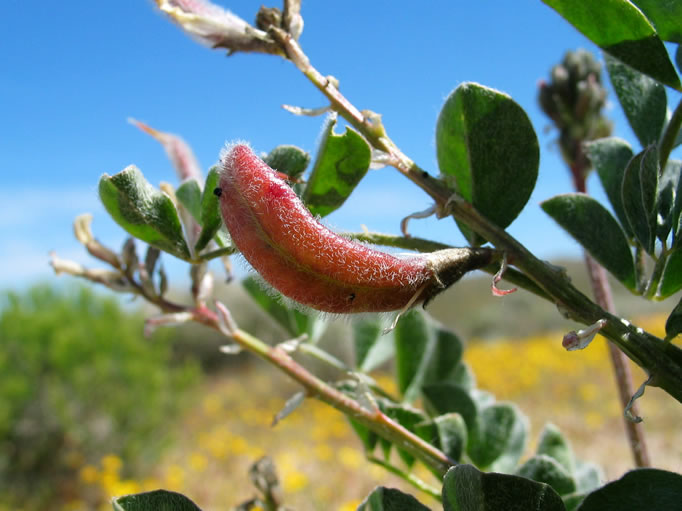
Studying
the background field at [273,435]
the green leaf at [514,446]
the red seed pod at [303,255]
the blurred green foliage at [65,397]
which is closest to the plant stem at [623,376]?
the green leaf at [514,446]

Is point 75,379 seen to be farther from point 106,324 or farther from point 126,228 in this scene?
point 126,228

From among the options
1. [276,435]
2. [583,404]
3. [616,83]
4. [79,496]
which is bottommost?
[79,496]

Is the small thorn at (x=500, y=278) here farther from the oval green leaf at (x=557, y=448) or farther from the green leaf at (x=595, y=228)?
the oval green leaf at (x=557, y=448)

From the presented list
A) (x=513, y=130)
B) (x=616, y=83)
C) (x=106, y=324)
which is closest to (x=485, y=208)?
(x=513, y=130)

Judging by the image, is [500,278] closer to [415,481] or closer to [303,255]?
[303,255]

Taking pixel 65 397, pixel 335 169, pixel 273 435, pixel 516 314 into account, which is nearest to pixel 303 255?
pixel 335 169

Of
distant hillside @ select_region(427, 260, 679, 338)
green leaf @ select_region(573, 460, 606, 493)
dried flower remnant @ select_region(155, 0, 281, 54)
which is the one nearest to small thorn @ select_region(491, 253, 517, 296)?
dried flower remnant @ select_region(155, 0, 281, 54)

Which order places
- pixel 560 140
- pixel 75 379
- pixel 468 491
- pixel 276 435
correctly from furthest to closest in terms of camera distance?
pixel 276 435, pixel 75 379, pixel 560 140, pixel 468 491
